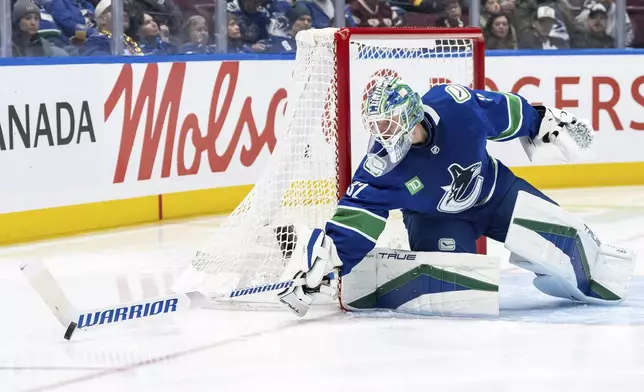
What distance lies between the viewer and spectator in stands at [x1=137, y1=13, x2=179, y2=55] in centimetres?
681

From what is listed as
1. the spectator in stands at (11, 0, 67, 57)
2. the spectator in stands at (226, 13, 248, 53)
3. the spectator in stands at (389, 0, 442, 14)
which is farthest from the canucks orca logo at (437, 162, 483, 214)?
the spectator in stands at (389, 0, 442, 14)

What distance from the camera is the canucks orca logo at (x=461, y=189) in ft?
12.3

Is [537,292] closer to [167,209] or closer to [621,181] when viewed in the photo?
[167,209]

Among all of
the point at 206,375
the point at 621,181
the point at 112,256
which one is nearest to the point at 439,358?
the point at 206,375

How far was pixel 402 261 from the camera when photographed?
12.7ft

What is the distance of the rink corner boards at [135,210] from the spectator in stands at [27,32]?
78 cm

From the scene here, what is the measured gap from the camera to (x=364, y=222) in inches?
145

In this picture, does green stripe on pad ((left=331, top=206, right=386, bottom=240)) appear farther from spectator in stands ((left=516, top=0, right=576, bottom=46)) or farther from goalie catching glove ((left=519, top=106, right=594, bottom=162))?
spectator in stands ((left=516, top=0, right=576, bottom=46))

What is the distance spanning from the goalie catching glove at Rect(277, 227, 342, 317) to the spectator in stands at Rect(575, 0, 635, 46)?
5165mm

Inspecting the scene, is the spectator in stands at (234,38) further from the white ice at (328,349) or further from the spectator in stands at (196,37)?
the white ice at (328,349)

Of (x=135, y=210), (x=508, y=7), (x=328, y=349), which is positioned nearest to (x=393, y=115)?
(x=328, y=349)

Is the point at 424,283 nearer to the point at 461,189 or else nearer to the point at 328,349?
the point at 461,189

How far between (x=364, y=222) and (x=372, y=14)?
4.43 m

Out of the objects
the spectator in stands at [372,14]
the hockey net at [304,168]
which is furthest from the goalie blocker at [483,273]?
the spectator in stands at [372,14]
